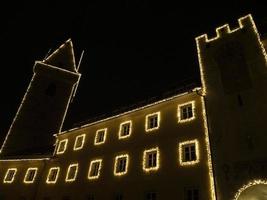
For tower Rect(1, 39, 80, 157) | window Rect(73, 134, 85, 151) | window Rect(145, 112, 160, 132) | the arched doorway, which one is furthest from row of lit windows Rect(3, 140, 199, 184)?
the arched doorway

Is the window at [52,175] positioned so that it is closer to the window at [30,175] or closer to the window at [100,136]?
the window at [30,175]

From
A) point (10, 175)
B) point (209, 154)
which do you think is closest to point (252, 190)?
point (209, 154)

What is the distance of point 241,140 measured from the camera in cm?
1748

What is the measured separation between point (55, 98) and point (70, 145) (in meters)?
15.1

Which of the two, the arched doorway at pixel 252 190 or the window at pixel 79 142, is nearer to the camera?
the arched doorway at pixel 252 190

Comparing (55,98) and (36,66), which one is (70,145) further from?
(36,66)

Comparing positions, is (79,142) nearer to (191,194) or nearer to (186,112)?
(186,112)

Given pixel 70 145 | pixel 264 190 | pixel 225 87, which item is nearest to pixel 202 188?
pixel 264 190

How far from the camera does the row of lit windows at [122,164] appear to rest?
65.6 ft

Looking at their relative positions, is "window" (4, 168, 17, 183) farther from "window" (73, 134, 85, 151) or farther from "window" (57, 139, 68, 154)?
"window" (73, 134, 85, 151)

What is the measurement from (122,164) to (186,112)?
817cm

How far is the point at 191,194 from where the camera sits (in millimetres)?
18344

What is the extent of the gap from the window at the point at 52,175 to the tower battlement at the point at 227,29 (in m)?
22.8

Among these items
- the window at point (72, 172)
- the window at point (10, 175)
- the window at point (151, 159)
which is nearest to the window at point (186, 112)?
the window at point (151, 159)
